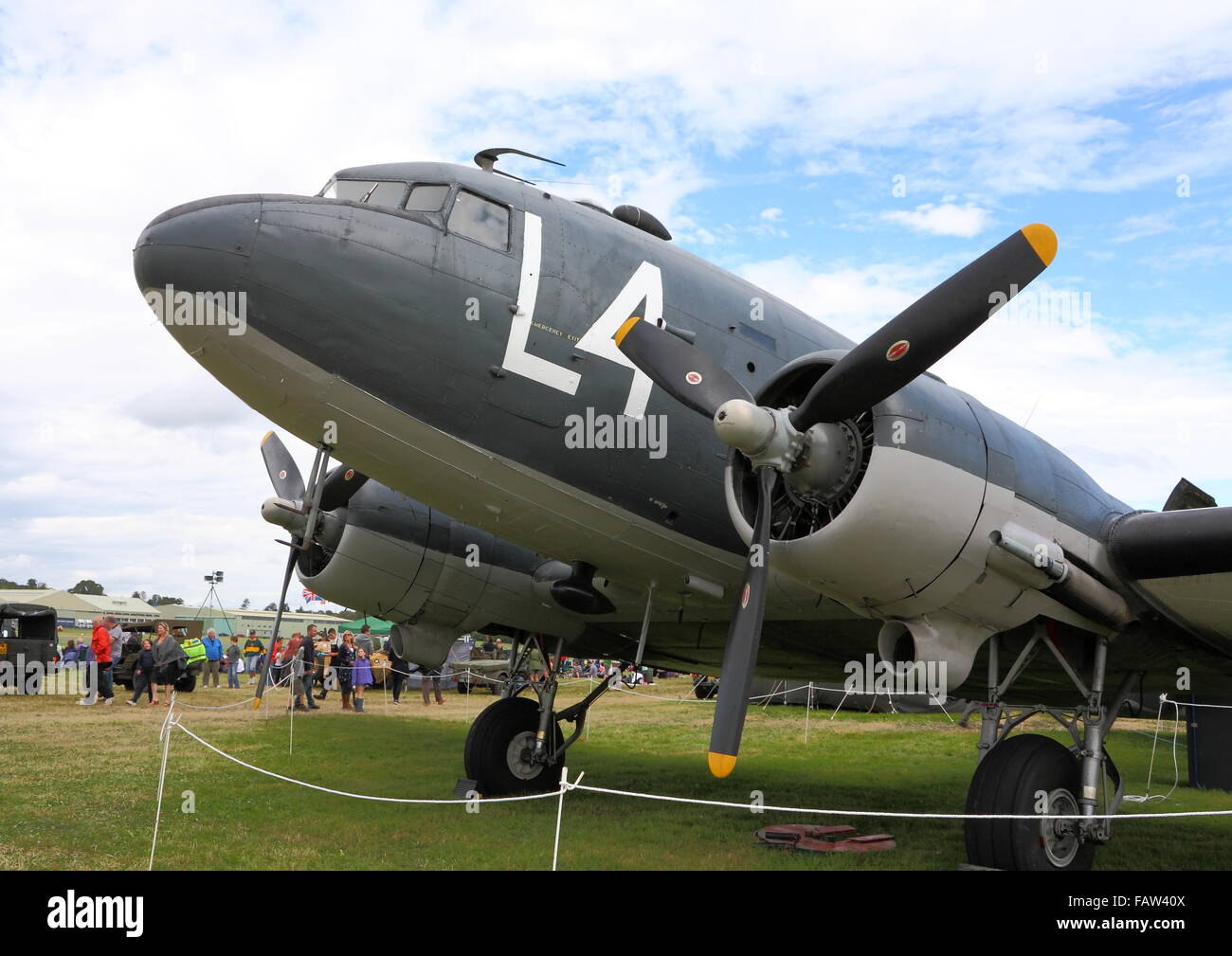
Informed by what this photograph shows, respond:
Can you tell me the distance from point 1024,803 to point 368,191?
6.86 metres

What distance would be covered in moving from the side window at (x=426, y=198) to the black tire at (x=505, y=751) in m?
5.92

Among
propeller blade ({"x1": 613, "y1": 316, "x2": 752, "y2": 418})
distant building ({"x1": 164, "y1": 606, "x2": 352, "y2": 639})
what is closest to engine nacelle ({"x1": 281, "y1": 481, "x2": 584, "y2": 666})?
propeller blade ({"x1": 613, "y1": 316, "x2": 752, "y2": 418})

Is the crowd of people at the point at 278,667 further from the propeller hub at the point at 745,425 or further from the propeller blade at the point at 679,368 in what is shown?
the propeller hub at the point at 745,425

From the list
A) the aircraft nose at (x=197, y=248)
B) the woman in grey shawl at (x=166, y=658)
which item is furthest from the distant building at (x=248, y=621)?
the aircraft nose at (x=197, y=248)

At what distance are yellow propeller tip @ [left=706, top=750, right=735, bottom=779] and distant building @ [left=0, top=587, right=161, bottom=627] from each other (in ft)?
237

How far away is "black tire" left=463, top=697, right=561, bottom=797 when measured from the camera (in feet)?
37.1

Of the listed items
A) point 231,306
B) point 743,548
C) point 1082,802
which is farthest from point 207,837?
point 1082,802

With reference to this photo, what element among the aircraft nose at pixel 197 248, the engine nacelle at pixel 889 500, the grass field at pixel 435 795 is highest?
the aircraft nose at pixel 197 248

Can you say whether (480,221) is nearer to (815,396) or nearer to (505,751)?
(815,396)

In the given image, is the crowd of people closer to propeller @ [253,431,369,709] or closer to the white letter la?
propeller @ [253,431,369,709]

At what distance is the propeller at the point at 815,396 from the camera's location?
6.60m
